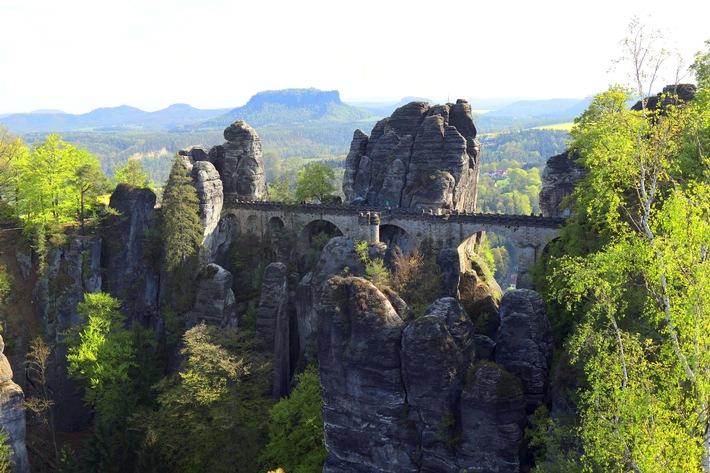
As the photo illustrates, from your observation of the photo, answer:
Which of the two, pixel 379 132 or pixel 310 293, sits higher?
pixel 379 132

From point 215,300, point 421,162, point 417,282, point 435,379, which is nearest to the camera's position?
point 435,379

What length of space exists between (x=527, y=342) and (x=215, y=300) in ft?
83.9

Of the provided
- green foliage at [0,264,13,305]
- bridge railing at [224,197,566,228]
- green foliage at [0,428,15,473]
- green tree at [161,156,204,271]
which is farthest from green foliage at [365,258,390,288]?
green foliage at [0,264,13,305]

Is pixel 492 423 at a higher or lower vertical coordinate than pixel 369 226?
lower

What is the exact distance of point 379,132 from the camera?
183 feet

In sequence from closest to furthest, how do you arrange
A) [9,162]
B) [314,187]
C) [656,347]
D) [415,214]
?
[656,347], [415,214], [9,162], [314,187]

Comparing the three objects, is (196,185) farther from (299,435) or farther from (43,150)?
(299,435)

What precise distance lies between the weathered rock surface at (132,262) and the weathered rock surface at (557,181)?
3323 centimetres

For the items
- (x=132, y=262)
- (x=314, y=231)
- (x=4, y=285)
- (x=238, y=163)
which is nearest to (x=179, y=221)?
(x=132, y=262)

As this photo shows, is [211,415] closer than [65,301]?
Yes

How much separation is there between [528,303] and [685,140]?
996 centimetres

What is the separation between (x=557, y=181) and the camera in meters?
44.2

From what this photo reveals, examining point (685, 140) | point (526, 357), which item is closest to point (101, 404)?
point (526, 357)

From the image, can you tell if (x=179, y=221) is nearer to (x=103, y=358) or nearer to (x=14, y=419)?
(x=103, y=358)
